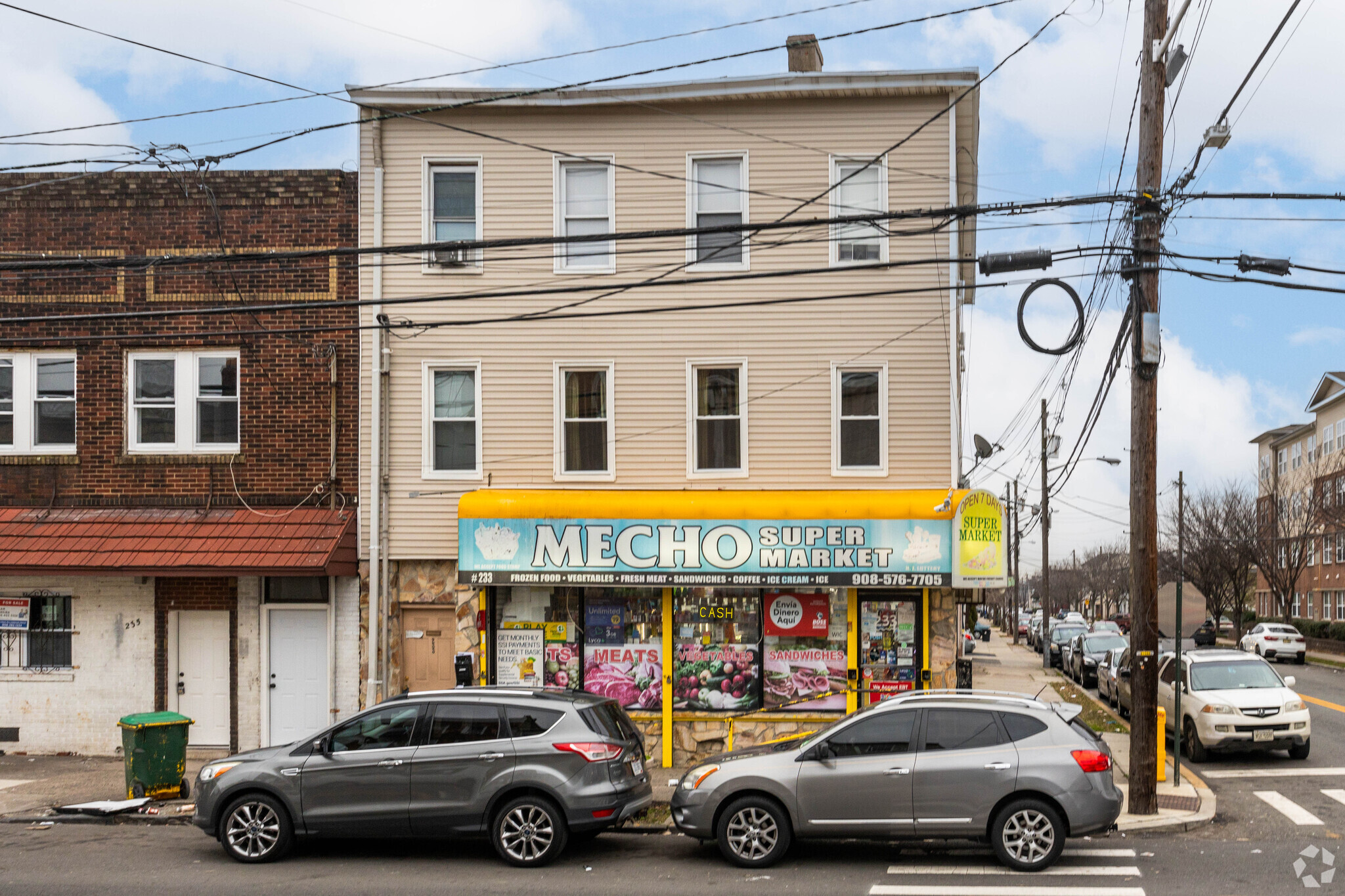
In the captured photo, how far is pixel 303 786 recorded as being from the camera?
35.9 feet

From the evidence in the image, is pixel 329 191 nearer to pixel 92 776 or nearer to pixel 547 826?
pixel 92 776

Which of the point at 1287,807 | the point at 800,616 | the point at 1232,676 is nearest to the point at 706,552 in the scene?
the point at 800,616

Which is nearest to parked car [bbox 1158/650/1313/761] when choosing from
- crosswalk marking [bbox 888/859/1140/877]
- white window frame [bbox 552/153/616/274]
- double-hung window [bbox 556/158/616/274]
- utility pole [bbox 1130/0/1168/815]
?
utility pole [bbox 1130/0/1168/815]

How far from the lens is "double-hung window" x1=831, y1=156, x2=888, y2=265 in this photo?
16.2 m

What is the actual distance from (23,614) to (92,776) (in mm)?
3204

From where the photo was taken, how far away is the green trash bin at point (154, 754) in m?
13.7

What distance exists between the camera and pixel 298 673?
16.8 meters

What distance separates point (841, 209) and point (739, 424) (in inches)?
130

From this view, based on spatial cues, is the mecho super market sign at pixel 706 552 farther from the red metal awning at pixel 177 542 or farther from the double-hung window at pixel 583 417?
the red metal awning at pixel 177 542

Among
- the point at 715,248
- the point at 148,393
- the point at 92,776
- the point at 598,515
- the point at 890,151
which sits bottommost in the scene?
the point at 92,776

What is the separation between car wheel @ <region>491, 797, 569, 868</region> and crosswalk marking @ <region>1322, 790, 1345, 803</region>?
9.23m

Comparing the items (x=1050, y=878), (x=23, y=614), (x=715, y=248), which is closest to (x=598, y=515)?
(x=715, y=248)

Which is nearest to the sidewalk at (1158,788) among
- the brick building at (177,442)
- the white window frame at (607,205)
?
the white window frame at (607,205)

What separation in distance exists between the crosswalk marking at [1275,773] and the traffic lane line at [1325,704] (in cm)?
866
